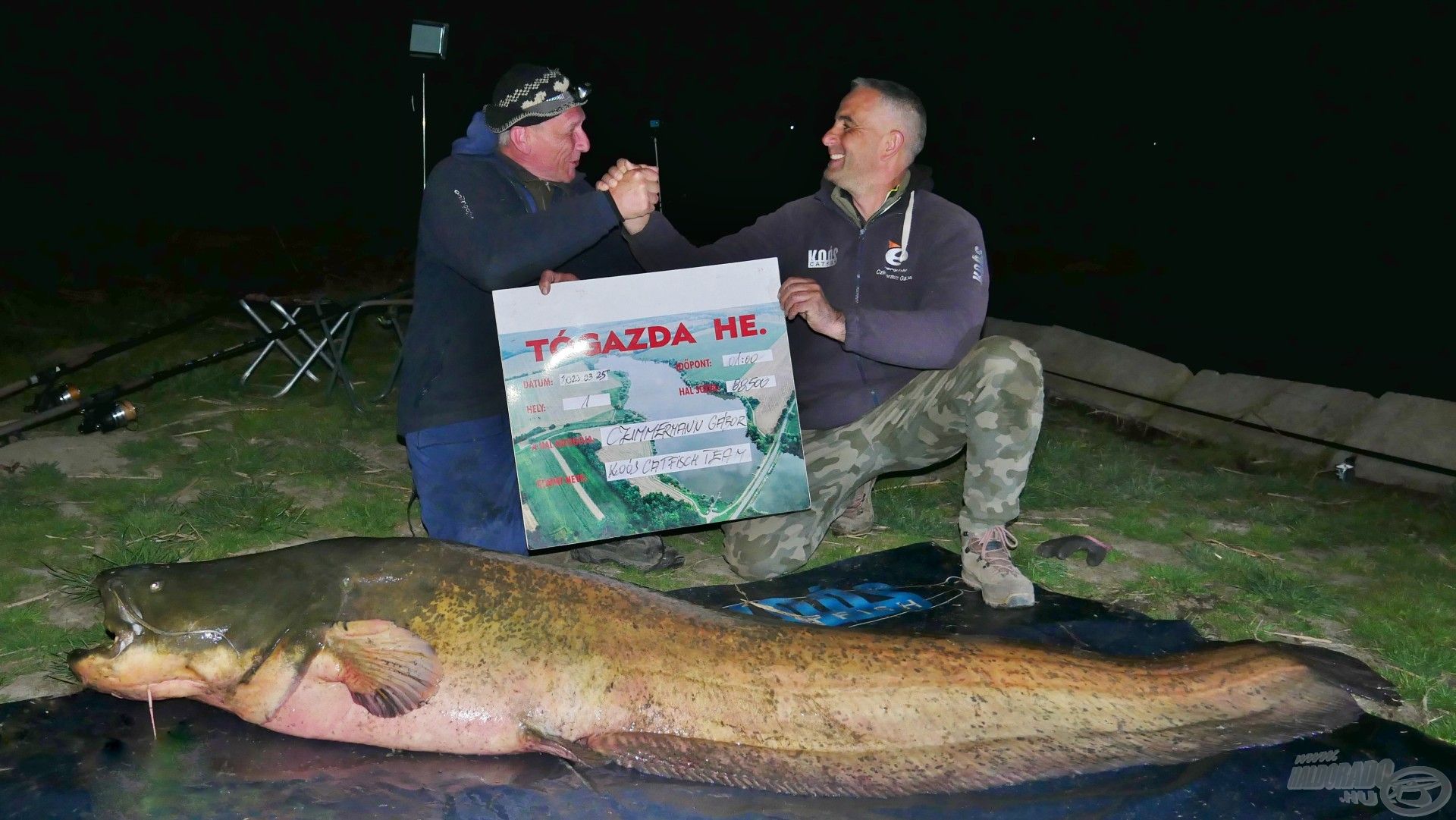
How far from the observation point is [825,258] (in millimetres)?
3953

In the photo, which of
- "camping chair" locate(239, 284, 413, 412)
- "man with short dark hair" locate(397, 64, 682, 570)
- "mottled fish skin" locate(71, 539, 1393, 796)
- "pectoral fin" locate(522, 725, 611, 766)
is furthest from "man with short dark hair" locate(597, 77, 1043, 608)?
"camping chair" locate(239, 284, 413, 412)

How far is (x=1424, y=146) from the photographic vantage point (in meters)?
22.3

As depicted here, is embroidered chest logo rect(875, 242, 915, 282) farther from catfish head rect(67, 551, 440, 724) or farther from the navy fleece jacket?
catfish head rect(67, 551, 440, 724)

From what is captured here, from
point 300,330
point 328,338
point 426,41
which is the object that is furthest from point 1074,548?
point 300,330

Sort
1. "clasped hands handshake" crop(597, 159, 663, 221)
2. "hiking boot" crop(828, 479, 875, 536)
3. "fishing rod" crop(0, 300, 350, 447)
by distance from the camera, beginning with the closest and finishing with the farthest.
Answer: "clasped hands handshake" crop(597, 159, 663, 221), "hiking boot" crop(828, 479, 875, 536), "fishing rod" crop(0, 300, 350, 447)

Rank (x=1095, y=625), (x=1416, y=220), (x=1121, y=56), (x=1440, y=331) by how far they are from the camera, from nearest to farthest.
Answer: (x=1095, y=625), (x=1440, y=331), (x=1416, y=220), (x=1121, y=56)

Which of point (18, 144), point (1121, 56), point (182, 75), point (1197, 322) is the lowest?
point (1197, 322)

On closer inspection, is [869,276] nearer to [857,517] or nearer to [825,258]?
[825,258]

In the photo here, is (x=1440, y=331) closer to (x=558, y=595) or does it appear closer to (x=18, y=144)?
(x=558, y=595)

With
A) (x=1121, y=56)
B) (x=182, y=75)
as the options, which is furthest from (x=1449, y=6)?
→ (x=182, y=75)

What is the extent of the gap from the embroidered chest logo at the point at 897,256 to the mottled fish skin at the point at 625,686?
1639 mm

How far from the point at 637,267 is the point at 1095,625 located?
2018mm

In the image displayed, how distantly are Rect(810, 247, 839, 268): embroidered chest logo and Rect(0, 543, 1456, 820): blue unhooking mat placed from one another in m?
1.61

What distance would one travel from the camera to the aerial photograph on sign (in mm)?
3537
